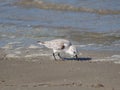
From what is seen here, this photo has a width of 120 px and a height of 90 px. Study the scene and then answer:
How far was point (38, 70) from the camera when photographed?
805 centimetres

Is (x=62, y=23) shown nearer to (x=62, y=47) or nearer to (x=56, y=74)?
(x=62, y=47)

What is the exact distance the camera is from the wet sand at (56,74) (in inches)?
264

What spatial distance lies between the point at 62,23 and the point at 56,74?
5127 mm

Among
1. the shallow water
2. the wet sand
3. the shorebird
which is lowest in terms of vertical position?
the wet sand

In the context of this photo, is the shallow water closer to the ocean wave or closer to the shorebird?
the ocean wave

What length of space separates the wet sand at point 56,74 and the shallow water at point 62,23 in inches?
36.9

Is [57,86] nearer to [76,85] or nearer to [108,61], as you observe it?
[76,85]

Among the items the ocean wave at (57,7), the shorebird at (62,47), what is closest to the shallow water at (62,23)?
the ocean wave at (57,7)

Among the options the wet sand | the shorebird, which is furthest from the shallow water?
the wet sand

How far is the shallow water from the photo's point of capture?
10.4m

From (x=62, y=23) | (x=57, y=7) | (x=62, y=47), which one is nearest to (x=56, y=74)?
(x=62, y=47)

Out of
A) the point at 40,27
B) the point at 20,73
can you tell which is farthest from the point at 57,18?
the point at 20,73

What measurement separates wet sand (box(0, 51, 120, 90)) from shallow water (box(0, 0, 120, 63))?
94cm

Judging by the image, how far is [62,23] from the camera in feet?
41.9
